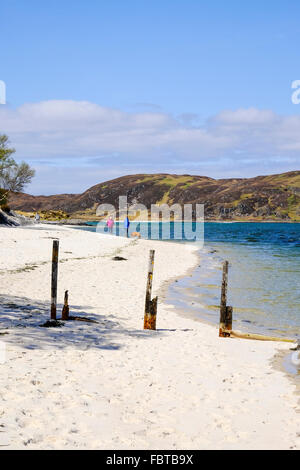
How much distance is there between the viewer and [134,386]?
8.70 meters

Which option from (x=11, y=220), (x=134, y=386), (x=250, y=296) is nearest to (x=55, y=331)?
(x=134, y=386)

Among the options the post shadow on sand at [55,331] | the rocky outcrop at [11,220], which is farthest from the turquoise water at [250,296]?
the rocky outcrop at [11,220]

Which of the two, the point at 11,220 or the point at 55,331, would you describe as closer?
the point at 55,331

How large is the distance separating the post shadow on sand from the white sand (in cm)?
3

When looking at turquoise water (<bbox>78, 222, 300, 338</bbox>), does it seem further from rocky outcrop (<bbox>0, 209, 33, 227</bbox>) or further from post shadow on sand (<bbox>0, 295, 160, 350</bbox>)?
rocky outcrop (<bbox>0, 209, 33, 227</bbox>)

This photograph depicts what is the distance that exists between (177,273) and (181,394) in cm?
2135

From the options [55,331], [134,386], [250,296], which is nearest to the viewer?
[134,386]

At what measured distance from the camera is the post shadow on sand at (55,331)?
10.9 m

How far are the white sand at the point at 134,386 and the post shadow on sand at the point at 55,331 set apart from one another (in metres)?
0.03

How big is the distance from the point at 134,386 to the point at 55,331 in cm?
409

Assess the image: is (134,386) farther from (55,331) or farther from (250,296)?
(250,296)

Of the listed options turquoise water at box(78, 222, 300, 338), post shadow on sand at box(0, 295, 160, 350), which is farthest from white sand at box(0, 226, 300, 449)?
turquoise water at box(78, 222, 300, 338)

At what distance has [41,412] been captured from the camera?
22.7 ft

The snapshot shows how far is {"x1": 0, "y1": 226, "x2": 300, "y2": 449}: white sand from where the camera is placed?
6473mm
